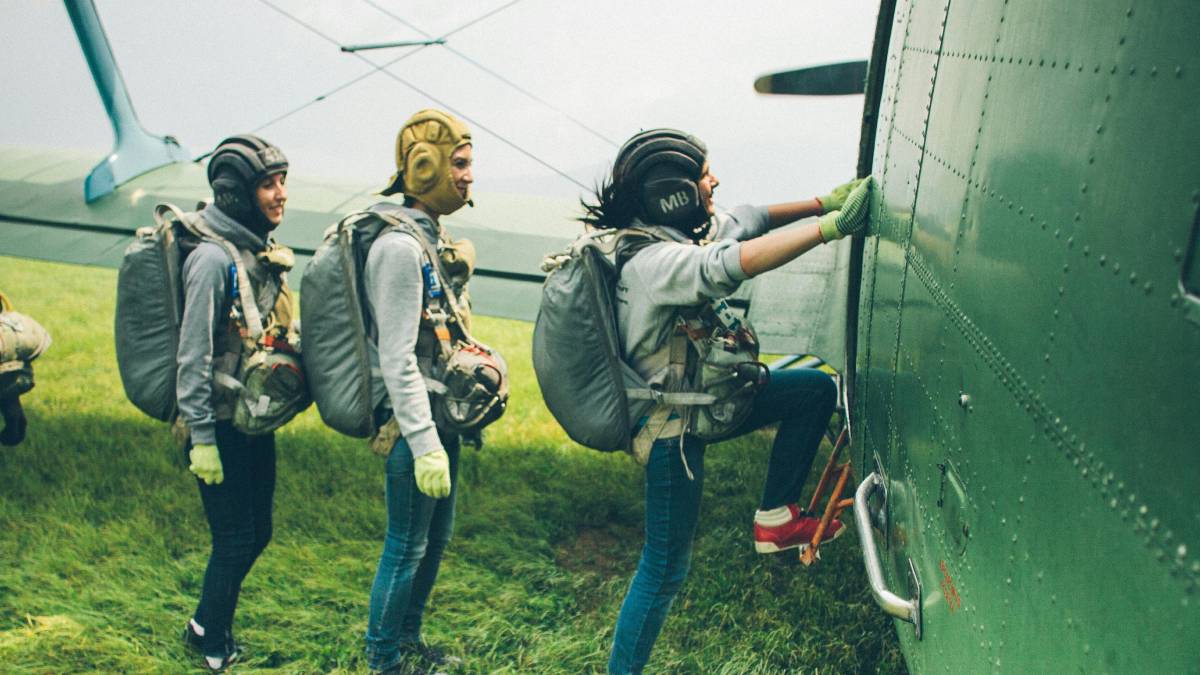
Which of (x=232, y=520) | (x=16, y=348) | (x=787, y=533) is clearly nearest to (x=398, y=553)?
(x=232, y=520)

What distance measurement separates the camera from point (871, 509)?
3.14 meters

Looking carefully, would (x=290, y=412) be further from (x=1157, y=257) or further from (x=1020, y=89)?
(x=1157, y=257)

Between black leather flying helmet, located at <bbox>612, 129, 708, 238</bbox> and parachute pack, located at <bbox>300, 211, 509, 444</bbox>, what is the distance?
84 cm

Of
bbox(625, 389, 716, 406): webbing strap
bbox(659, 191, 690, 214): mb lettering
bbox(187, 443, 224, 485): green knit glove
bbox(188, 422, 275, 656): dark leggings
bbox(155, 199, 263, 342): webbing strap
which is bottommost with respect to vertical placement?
bbox(188, 422, 275, 656): dark leggings

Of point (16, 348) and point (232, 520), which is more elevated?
point (16, 348)

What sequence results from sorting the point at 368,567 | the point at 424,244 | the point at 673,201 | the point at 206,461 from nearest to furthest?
the point at 673,201
the point at 424,244
the point at 206,461
the point at 368,567

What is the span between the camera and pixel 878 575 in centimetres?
262

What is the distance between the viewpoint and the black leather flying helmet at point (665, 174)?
330 cm

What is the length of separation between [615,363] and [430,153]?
1.06 m

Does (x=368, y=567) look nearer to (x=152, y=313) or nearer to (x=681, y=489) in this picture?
(x=152, y=313)

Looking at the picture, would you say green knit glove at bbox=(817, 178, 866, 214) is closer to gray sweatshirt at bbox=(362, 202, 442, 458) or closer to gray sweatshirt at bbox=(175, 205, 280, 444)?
gray sweatshirt at bbox=(362, 202, 442, 458)

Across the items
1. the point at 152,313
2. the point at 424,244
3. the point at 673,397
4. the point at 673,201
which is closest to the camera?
the point at 673,201

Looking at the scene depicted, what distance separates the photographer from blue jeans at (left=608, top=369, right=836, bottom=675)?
345 cm

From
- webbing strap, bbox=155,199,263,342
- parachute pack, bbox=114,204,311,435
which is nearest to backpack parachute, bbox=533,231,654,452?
parachute pack, bbox=114,204,311,435
